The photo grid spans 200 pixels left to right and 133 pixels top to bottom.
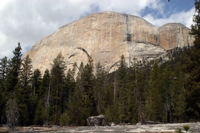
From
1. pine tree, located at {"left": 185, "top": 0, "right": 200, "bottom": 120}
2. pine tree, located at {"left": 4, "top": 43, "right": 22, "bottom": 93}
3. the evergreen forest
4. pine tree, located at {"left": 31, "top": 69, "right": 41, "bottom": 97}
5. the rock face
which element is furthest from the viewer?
the rock face

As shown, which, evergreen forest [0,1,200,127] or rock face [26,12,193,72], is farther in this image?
rock face [26,12,193,72]

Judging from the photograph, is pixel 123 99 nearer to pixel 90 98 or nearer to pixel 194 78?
pixel 90 98

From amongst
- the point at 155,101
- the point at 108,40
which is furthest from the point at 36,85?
the point at 108,40

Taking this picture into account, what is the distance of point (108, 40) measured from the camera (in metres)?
110

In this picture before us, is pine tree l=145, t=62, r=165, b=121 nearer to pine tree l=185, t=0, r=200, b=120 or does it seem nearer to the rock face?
pine tree l=185, t=0, r=200, b=120

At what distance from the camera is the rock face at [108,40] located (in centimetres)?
10444

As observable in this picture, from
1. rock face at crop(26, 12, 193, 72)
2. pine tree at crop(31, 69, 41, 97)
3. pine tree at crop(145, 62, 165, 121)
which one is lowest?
pine tree at crop(145, 62, 165, 121)

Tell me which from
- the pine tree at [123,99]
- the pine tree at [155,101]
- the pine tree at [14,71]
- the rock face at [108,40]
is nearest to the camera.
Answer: the pine tree at [14,71]

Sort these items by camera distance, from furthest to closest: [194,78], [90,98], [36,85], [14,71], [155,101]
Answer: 1. [36,85]
2. [90,98]
3. [155,101]
4. [14,71]
5. [194,78]

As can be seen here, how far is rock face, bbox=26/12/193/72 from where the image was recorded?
104m

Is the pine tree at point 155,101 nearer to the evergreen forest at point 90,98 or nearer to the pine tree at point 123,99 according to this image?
the evergreen forest at point 90,98

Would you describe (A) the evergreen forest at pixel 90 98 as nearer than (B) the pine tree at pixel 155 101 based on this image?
Yes

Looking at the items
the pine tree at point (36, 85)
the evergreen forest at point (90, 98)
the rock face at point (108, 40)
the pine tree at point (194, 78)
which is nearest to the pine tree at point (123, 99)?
the evergreen forest at point (90, 98)

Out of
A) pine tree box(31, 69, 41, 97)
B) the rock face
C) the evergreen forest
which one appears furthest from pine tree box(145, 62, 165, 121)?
the rock face
